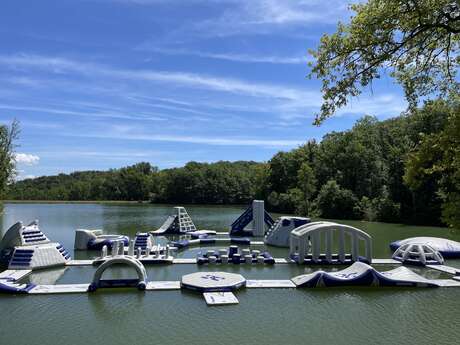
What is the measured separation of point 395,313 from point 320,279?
3.02 m

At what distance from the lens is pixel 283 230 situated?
24.8 meters

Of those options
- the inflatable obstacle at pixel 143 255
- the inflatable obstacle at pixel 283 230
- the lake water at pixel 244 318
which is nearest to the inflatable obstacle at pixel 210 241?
the inflatable obstacle at pixel 283 230

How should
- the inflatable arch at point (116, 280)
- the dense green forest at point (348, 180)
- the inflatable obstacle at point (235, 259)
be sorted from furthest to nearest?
the dense green forest at point (348, 180)
the inflatable obstacle at point (235, 259)
the inflatable arch at point (116, 280)

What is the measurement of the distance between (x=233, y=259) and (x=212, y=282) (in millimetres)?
4965

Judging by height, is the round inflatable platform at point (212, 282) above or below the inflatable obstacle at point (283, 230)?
below

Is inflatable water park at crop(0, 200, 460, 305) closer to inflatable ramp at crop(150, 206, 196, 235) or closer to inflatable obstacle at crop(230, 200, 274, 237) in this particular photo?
inflatable obstacle at crop(230, 200, 274, 237)

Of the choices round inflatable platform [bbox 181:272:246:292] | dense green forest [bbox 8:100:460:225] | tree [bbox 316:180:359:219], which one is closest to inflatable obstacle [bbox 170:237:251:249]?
dense green forest [bbox 8:100:460:225]

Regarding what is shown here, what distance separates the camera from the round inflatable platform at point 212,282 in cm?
1360

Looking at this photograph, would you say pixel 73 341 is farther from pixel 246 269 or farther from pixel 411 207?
pixel 411 207

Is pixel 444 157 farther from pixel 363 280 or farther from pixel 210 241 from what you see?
pixel 210 241

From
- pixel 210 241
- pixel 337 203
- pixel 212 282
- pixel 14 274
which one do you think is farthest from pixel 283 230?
pixel 337 203

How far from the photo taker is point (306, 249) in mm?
19203

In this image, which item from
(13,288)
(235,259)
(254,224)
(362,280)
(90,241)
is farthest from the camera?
(254,224)

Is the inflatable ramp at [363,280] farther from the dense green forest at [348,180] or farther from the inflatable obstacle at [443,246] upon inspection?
the inflatable obstacle at [443,246]
